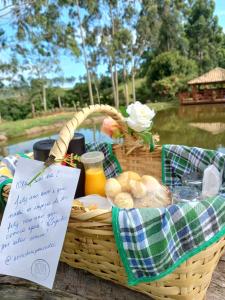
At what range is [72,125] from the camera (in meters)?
0.69

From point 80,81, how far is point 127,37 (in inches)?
226

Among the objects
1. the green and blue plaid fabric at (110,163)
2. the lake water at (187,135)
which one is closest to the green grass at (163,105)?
the lake water at (187,135)

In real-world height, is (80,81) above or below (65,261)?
above

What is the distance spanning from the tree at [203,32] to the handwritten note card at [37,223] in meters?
24.4

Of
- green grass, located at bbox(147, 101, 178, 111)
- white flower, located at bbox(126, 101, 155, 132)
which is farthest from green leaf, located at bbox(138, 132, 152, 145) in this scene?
green grass, located at bbox(147, 101, 178, 111)

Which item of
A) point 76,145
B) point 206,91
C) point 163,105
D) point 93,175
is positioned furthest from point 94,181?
point 206,91

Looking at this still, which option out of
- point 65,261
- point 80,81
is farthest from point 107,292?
point 80,81

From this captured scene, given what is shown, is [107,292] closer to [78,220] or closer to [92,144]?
[78,220]

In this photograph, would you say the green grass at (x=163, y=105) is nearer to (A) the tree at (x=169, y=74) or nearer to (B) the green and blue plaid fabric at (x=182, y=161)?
(A) the tree at (x=169, y=74)

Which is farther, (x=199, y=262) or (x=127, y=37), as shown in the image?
(x=127, y=37)

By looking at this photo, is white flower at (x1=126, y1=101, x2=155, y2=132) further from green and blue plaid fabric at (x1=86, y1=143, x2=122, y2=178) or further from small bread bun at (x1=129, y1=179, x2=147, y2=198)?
small bread bun at (x1=129, y1=179, x2=147, y2=198)

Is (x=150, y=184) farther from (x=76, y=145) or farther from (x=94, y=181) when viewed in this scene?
(x=76, y=145)

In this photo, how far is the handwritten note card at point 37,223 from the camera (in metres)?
0.50

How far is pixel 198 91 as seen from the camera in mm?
15492
